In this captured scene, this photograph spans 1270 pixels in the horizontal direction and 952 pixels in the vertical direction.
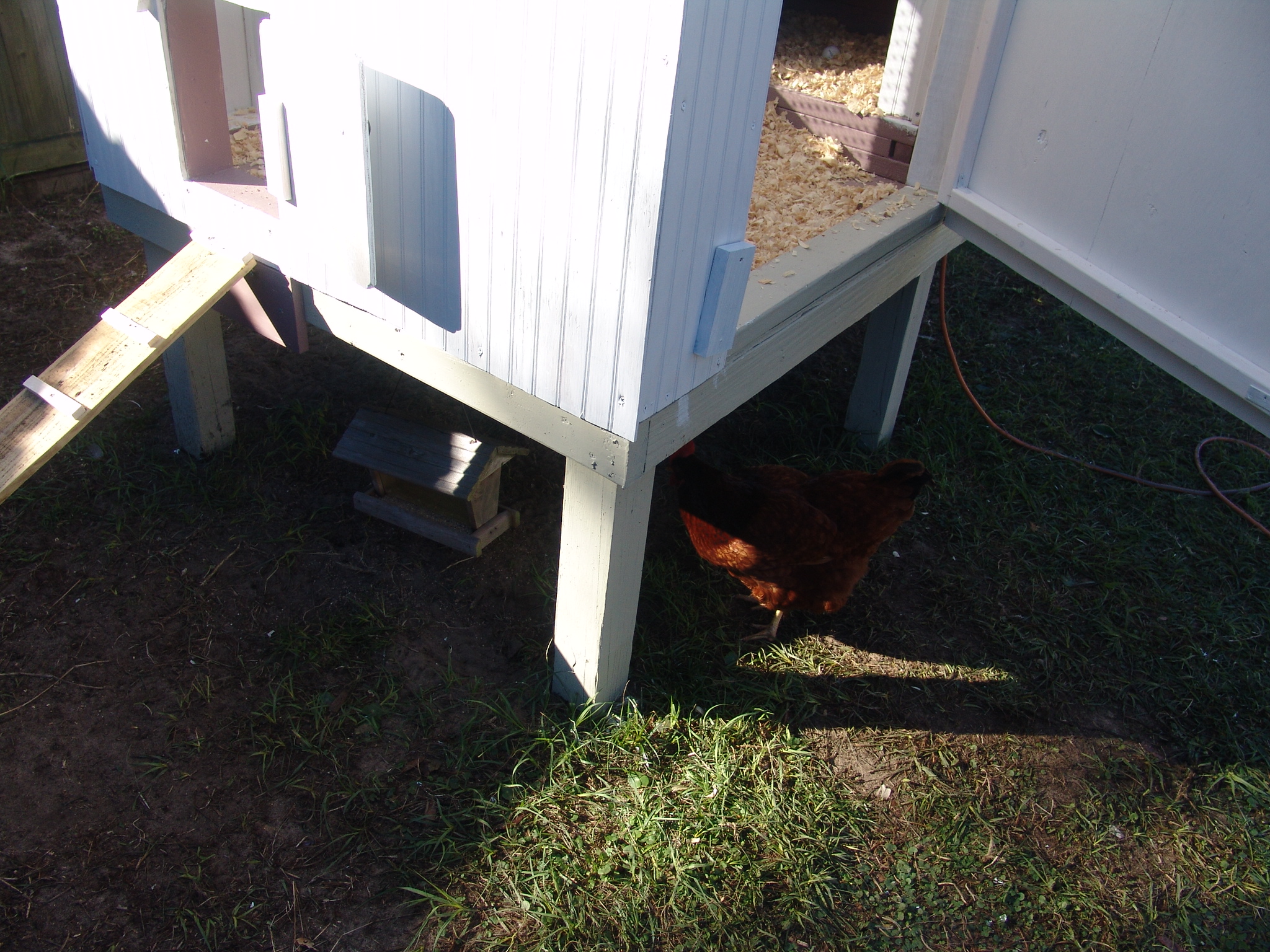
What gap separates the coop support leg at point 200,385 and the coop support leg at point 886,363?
2443mm

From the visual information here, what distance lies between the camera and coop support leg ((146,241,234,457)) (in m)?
2.89

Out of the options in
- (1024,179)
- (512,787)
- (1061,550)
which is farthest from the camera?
(1061,550)

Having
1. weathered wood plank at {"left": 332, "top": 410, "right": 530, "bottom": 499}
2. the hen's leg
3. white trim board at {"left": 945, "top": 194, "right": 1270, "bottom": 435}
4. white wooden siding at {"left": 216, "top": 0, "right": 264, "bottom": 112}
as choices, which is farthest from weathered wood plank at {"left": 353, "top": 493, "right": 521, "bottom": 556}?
white trim board at {"left": 945, "top": 194, "right": 1270, "bottom": 435}

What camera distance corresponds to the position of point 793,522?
8.35 feet

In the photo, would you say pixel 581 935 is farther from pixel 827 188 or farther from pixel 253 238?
pixel 827 188

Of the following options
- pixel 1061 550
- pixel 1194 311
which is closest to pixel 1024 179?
pixel 1194 311

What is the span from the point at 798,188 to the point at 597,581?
5.52 feet

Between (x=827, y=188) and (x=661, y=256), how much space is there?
1738 mm

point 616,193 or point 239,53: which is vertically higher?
point 616,193

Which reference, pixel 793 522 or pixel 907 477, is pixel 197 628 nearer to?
pixel 793 522

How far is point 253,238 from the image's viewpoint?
7.48ft

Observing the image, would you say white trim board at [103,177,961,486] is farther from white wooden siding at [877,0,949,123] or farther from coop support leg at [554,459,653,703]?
white wooden siding at [877,0,949,123]

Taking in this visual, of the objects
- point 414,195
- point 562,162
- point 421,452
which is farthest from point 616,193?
point 421,452

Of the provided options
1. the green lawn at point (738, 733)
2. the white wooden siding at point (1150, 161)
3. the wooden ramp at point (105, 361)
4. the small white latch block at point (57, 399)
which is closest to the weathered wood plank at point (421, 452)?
the green lawn at point (738, 733)
